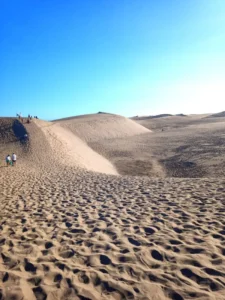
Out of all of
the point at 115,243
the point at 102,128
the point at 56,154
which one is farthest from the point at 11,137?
the point at 115,243

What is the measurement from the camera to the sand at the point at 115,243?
138 inches

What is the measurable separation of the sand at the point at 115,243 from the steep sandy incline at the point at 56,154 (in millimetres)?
9455

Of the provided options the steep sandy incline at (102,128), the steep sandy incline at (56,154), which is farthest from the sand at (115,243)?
the steep sandy incline at (102,128)

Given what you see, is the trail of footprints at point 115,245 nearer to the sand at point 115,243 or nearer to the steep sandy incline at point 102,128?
the sand at point 115,243

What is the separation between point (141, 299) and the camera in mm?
3234

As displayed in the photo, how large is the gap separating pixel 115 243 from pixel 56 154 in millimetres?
18381

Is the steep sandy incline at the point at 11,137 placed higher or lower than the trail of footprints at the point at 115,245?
higher

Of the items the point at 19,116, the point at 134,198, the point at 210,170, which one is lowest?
the point at 210,170

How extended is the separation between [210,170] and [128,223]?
13.0 metres

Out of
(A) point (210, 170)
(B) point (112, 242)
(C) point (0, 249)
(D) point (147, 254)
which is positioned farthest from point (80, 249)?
(A) point (210, 170)

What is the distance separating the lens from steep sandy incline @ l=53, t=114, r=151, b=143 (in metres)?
37.2

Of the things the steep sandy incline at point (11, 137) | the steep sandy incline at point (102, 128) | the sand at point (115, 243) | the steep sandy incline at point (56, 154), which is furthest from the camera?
the steep sandy incline at point (102, 128)

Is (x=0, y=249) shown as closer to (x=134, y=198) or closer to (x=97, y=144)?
(x=134, y=198)

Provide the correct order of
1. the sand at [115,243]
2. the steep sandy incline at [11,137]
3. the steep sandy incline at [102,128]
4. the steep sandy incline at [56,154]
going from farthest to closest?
the steep sandy incline at [102,128], the steep sandy incline at [11,137], the steep sandy incline at [56,154], the sand at [115,243]
